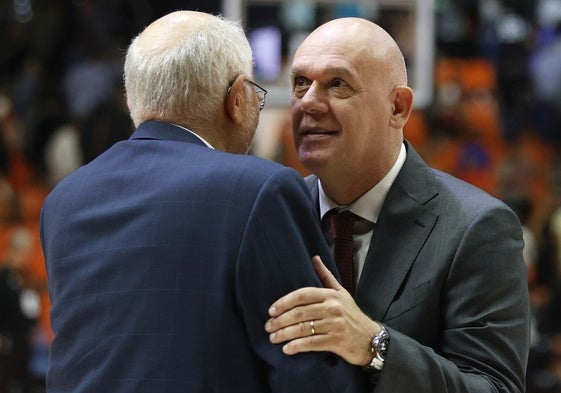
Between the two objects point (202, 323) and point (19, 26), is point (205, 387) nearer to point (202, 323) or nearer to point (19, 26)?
point (202, 323)

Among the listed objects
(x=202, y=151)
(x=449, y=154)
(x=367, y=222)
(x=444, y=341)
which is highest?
(x=202, y=151)

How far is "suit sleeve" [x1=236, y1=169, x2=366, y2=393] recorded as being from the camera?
225cm

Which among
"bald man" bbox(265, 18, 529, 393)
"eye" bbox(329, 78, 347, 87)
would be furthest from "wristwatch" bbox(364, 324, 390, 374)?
"eye" bbox(329, 78, 347, 87)

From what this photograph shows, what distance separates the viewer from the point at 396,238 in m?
2.76

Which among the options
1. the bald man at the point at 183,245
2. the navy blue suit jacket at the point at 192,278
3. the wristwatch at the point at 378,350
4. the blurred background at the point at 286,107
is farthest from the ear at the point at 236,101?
the blurred background at the point at 286,107

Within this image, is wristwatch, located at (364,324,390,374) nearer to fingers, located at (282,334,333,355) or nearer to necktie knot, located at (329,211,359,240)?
fingers, located at (282,334,333,355)

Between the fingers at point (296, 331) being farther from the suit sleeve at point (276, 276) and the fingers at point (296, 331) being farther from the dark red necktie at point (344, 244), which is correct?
the dark red necktie at point (344, 244)

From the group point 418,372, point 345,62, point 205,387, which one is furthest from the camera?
point 345,62

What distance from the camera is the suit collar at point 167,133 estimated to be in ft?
8.05

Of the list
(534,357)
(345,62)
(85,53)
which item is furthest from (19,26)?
(345,62)

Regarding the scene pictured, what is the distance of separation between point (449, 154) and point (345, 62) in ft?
22.9

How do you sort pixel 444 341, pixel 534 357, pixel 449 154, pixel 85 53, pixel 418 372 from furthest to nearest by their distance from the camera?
pixel 85 53
pixel 449 154
pixel 534 357
pixel 444 341
pixel 418 372

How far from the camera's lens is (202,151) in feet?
7.86

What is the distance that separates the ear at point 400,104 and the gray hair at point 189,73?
1.94 feet
